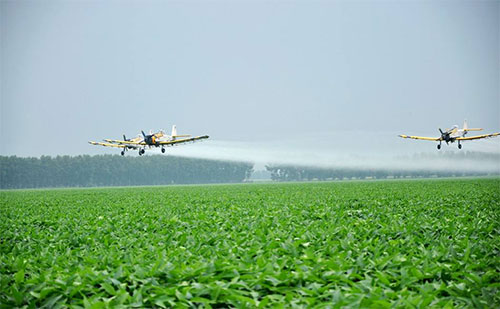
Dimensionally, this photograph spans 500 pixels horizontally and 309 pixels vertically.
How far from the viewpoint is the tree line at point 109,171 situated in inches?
5118

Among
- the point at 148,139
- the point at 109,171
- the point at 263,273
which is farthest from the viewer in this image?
the point at 109,171

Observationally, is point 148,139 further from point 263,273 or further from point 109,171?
point 109,171

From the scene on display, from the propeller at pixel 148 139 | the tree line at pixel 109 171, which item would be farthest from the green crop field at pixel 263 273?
the tree line at pixel 109 171

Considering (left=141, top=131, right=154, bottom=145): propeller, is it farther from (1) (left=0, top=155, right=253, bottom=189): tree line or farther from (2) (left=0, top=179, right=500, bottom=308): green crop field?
(1) (left=0, top=155, right=253, bottom=189): tree line

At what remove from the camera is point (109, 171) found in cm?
13262

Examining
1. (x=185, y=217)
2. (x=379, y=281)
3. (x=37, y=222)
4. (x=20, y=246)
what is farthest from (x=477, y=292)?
(x=37, y=222)

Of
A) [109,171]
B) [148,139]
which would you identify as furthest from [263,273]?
[109,171]

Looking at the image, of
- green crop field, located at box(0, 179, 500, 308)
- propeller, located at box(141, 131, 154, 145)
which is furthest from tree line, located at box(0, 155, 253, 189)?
green crop field, located at box(0, 179, 500, 308)

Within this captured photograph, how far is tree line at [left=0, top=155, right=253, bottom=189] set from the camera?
427 feet

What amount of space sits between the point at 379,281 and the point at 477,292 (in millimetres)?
1140

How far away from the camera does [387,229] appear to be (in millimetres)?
9414

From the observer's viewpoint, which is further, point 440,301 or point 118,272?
point 118,272

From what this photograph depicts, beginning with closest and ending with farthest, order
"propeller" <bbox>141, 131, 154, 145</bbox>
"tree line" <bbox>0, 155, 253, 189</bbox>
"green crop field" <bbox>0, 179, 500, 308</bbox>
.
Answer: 1. "green crop field" <bbox>0, 179, 500, 308</bbox>
2. "propeller" <bbox>141, 131, 154, 145</bbox>
3. "tree line" <bbox>0, 155, 253, 189</bbox>

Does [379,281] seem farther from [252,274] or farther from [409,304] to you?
[252,274]
